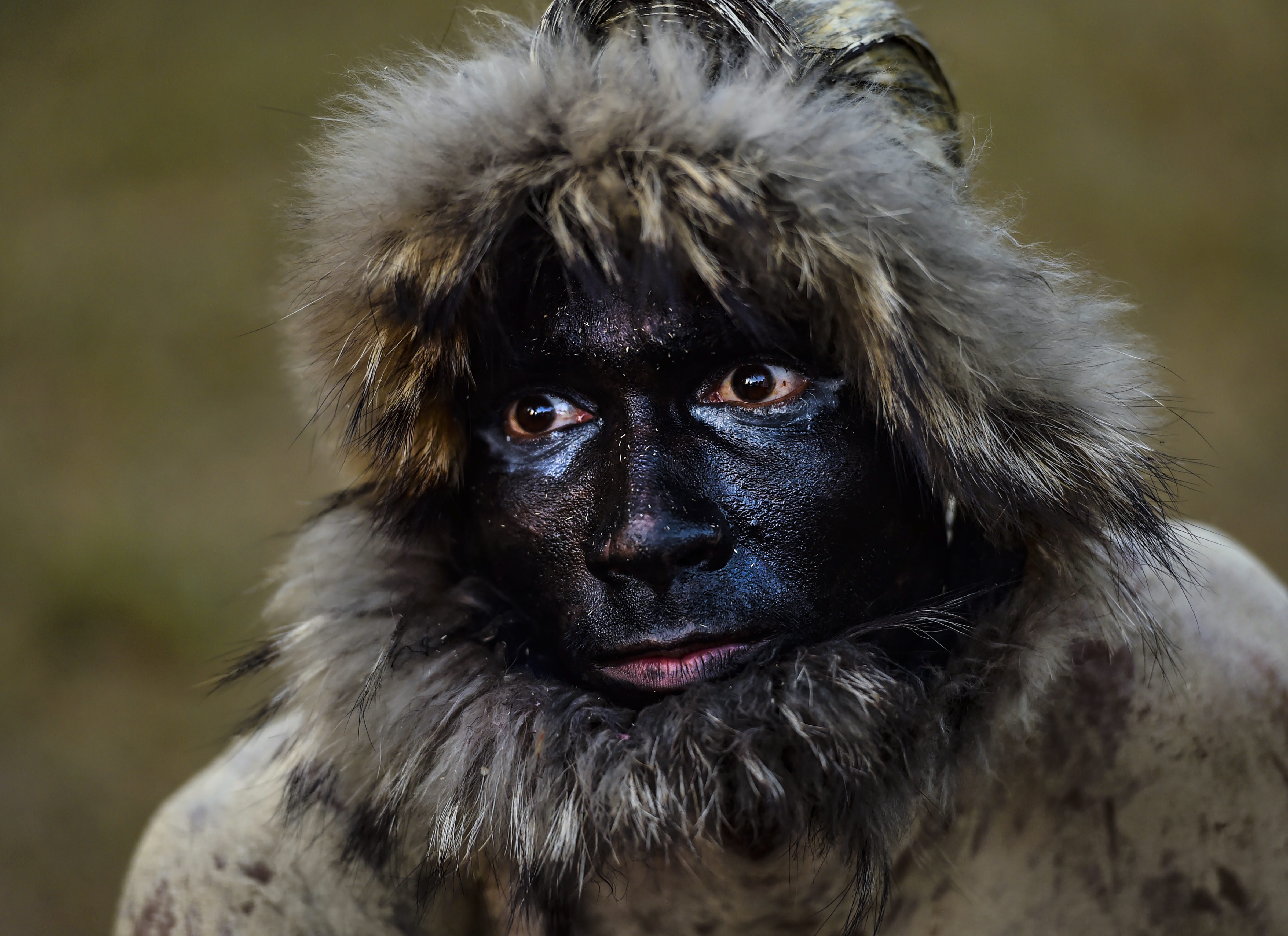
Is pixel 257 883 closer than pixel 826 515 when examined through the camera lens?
No

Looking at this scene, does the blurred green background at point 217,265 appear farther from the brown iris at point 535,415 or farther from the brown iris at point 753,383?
the brown iris at point 753,383

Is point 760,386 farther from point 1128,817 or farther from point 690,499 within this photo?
point 1128,817

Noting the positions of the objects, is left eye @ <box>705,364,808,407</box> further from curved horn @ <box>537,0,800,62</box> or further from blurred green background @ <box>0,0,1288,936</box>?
blurred green background @ <box>0,0,1288,936</box>

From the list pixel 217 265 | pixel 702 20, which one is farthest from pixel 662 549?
pixel 217 265

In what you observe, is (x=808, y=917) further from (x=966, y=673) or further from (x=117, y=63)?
(x=117, y=63)

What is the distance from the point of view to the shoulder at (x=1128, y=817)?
1104mm

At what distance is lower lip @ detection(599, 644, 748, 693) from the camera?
0.95 meters

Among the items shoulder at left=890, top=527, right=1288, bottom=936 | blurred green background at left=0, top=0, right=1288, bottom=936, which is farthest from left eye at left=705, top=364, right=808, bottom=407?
blurred green background at left=0, top=0, right=1288, bottom=936

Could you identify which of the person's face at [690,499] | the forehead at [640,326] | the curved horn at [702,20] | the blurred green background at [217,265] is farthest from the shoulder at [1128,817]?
the blurred green background at [217,265]

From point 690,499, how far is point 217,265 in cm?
244

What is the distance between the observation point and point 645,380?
39.1 inches

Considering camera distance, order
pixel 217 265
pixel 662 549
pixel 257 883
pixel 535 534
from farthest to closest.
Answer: pixel 217 265 < pixel 257 883 < pixel 535 534 < pixel 662 549

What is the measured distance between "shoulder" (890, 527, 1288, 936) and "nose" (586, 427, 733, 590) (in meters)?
0.41

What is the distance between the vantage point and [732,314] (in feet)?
3.08
